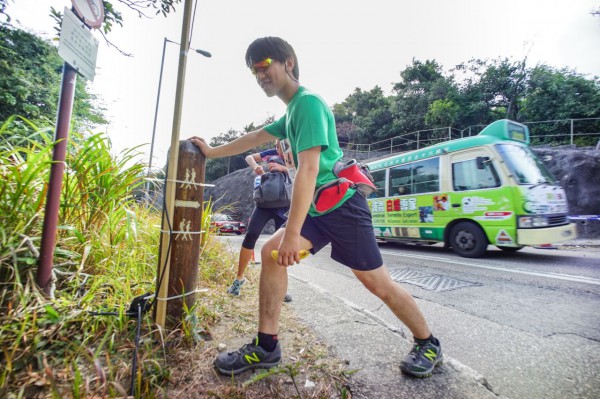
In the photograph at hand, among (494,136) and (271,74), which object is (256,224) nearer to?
(271,74)

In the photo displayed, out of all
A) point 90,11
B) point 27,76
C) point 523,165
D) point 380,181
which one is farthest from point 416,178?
point 27,76

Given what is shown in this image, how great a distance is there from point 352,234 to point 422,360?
0.70 meters

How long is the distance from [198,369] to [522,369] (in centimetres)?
172

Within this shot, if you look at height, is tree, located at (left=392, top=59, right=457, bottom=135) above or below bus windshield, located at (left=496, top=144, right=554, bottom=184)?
above

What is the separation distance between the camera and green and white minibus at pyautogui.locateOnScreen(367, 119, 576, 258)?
16.2 ft

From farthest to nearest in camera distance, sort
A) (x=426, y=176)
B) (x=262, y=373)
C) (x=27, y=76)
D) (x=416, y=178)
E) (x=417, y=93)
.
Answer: (x=417, y=93), (x=27, y=76), (x=416, y=178), (x=426, y=176), (x=262, y=373)

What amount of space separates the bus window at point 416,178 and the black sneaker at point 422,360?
18.4ft

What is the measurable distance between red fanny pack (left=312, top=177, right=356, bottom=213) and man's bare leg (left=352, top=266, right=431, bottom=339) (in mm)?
380

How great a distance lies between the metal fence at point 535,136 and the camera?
15180 millimetres

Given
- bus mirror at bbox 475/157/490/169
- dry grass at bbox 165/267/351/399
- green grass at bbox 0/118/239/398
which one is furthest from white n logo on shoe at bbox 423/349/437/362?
bus mirror at bbox 475/157/490/169

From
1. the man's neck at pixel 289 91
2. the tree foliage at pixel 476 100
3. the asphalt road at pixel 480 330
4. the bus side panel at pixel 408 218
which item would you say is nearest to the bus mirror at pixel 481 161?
the bus side panel at pixel 408 218

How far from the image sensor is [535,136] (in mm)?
16891

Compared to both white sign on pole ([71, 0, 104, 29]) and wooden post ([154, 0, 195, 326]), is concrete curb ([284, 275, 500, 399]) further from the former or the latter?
white sign on pole ([71, 0, 104, 29])

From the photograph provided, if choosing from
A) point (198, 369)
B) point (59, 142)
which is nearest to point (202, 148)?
point (59, 142)
